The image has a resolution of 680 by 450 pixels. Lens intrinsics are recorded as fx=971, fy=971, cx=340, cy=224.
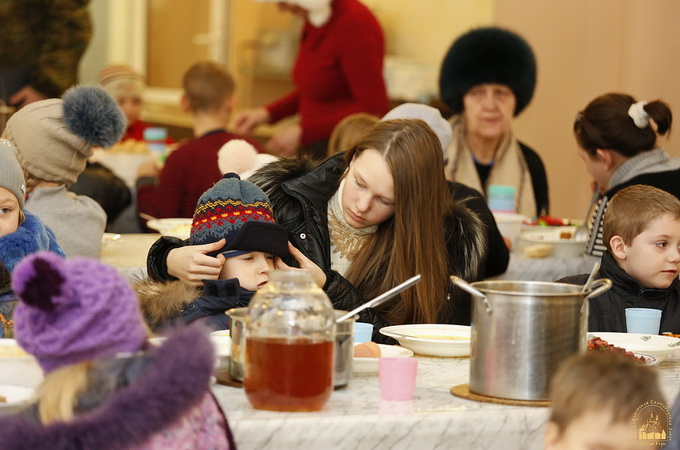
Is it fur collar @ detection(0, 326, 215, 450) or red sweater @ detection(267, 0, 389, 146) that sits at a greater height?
red sweater @ detection(267, 0, 389, 146)

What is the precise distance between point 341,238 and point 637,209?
2.99 ft

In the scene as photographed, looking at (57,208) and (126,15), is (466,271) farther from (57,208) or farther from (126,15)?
(126,15)

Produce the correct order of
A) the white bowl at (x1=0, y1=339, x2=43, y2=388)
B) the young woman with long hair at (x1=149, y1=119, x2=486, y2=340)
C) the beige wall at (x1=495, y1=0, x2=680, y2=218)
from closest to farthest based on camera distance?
the white bowl at (x1=0, y1=339, x2=43, y2=388) → the young woman with long hair at (x1=149, y1=119, x2=486, y2=340) → the beige wall at (x1=495, y1=0, x2=680, y2=218)

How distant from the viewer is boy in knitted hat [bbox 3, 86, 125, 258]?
316 cm

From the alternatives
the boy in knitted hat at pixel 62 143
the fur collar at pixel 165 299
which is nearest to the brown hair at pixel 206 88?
the boy in knitted hat at pixel 62 143

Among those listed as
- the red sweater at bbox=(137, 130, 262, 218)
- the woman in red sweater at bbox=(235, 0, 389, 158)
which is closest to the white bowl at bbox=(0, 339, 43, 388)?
the red sweater at bbox=(137, 130, 262, 218)

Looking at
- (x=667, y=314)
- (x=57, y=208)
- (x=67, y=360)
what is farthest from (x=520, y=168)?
(x=67, y=360)

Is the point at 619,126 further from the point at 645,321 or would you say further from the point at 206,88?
the point at 206,88

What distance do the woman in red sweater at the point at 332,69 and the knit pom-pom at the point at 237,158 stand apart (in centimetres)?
158

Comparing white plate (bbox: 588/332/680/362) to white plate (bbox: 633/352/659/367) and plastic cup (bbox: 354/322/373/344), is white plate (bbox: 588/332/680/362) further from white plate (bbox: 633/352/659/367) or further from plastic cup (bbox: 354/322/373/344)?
plastic cup (bbox: 354/322/373/344)

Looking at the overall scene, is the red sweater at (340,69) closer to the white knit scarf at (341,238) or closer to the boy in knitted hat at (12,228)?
the white knit scarf at (341,238)

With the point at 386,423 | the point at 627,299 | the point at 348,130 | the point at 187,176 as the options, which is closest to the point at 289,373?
the point at 386,423

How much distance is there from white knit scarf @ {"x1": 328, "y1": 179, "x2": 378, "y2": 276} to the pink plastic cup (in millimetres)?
1198

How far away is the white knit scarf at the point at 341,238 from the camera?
2998mm
